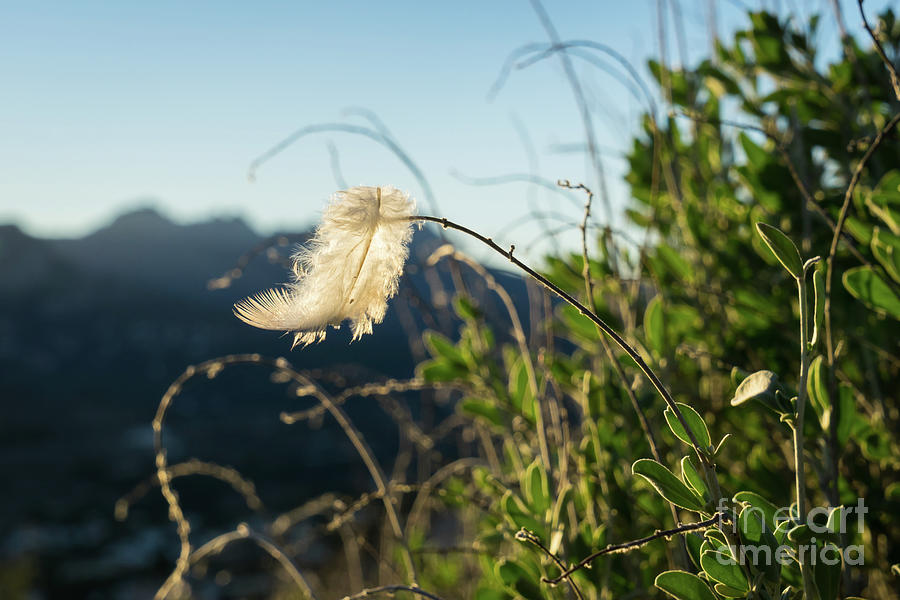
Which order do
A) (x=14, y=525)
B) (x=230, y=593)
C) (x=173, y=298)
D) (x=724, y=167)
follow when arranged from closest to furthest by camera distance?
(x=724, y=167) → (x=230, y=593) → (x=14, y=525) → (x=173, y=298)

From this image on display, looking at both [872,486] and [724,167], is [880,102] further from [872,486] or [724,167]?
[872,486]

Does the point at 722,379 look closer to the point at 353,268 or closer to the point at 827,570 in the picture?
the point at 827,570

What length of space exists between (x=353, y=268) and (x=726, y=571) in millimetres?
432

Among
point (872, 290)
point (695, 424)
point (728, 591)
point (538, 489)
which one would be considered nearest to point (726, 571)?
point (728, 591)

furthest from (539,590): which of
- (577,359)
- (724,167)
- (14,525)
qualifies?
(14,525)

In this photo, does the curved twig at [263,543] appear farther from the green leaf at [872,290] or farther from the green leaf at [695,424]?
the green leaf at [872,290]

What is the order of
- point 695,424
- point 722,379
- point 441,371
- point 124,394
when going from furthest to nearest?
point 124,394 → point 441,371 → point 722,379 → point 695,424

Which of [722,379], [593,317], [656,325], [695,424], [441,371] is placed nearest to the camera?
[593,317]

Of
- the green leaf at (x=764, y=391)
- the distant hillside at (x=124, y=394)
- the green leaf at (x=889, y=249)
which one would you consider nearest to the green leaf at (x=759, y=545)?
the green leaf at (x=764, y=391)

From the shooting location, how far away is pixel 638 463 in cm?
58

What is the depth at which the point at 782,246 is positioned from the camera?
55cm

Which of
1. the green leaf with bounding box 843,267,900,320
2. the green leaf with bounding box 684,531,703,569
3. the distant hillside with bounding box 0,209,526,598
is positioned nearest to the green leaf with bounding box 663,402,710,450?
the green leaf with bounding box 684,531,703,569

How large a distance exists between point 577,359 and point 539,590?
67 cm

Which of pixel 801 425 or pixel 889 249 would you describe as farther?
pixel 889 249
